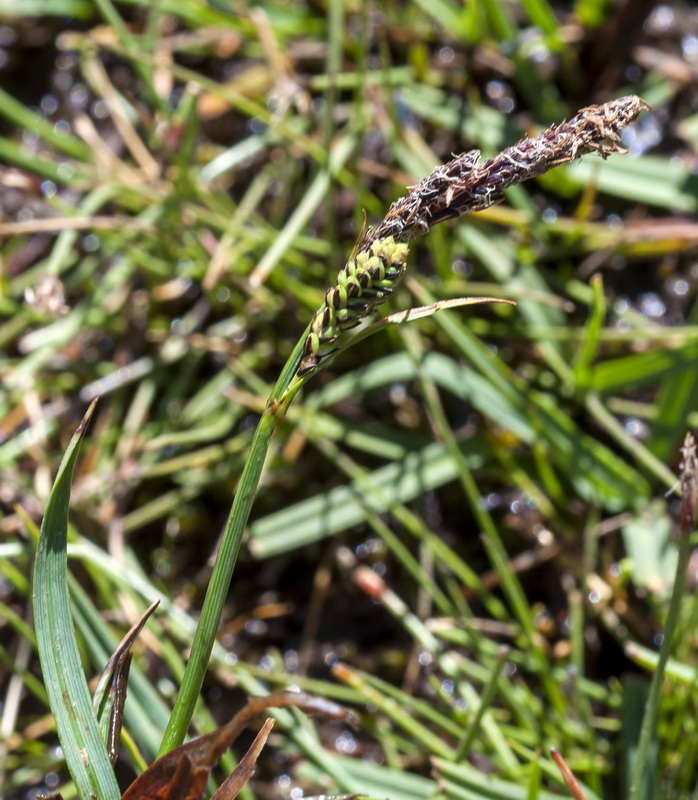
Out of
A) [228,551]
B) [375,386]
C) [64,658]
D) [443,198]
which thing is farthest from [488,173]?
[375,386]

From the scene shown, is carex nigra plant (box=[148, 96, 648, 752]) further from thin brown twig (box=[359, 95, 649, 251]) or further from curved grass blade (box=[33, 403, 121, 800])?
curved grass blade (box=[33, 403, 121, 800])

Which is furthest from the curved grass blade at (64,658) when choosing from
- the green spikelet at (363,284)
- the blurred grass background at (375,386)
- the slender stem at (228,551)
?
the blurred grass background at (375,386)

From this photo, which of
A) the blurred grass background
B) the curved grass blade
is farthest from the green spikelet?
the blurred grass background

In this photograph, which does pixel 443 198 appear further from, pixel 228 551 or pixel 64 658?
pixel 64 658

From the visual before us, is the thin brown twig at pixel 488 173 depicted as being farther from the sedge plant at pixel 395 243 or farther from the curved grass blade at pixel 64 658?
the curved grass blade at pixel 64 658

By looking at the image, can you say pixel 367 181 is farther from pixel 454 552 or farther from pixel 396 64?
pixel 454 552

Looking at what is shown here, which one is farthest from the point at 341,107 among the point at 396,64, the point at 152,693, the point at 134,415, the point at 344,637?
the point at 152,693
